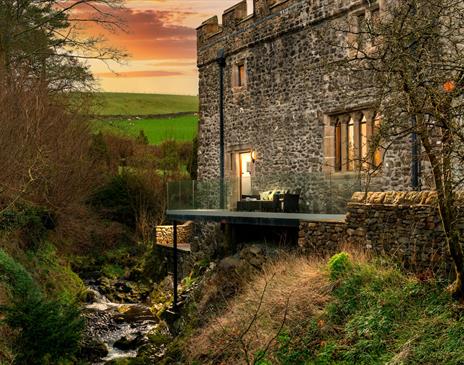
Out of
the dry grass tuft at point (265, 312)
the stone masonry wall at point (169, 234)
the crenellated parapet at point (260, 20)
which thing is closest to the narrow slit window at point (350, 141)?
the crenellated parapet at point (260, 20)

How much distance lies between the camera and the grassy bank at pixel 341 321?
33.2 feet

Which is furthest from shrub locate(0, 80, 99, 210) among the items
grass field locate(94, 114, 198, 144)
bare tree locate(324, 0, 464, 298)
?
grass field locate(94, 114, 198, 144)

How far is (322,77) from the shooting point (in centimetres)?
1953

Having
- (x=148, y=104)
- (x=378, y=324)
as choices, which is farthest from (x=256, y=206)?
(x=148, y=104)

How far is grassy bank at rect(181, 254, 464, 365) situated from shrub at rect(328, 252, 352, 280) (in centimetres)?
2

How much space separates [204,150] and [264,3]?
6213mm

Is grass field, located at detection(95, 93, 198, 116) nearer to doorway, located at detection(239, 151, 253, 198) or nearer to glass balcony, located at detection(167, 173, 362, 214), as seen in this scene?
doorway, located at detection(239, 151, 253, 198)

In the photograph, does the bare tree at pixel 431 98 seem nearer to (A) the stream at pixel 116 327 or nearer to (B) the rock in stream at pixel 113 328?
(A) the stream at pixel 116 327

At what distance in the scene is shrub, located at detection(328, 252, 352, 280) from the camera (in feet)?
41.3

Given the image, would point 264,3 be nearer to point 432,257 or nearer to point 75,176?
point 75,176

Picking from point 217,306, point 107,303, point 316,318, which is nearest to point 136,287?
point 107,303

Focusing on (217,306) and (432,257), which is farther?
(217,306)

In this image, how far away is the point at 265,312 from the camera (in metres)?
12.8

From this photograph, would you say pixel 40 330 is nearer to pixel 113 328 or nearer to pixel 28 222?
pixel 28 222
